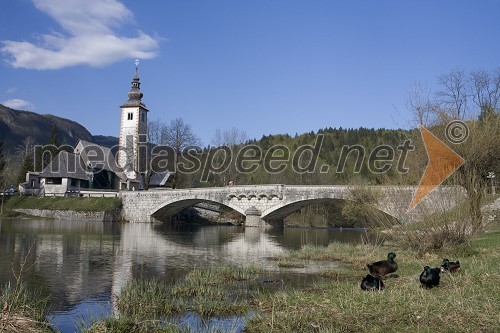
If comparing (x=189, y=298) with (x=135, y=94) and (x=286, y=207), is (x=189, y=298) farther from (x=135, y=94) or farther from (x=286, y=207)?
(x=135, y=94)

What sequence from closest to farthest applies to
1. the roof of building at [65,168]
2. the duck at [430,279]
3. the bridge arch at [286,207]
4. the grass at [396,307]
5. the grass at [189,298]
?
1. the grass at [396,307]
2. the grass at [189,298]
3. the duck at [430,279]
4. the bridge arch at [286,207]
5. the roof of building at [65,168]

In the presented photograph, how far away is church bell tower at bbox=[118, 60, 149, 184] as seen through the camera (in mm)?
69375

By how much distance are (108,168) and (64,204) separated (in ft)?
44.8

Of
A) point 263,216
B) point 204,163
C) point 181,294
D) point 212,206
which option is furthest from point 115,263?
point 204,163

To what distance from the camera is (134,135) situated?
71.6 meters

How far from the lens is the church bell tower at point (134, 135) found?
6938 centimetres

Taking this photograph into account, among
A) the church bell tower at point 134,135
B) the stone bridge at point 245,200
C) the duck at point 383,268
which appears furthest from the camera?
the church bell tower at point 134,135

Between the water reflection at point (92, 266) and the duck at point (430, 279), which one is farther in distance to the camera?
the water reflection at point (92, 266)

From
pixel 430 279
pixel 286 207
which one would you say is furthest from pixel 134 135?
pixel 430 279

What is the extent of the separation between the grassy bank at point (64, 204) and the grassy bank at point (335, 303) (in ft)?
142

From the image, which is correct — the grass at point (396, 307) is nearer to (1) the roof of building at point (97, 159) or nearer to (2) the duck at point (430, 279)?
(2) the duck at point (430, 279)

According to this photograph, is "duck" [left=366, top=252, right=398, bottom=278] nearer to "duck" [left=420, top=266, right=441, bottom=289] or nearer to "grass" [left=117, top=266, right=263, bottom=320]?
"duck" [left=420, top=266, right=441, bottom=289]

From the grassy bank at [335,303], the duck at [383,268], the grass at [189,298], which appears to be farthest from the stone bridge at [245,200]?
the grass at [189,298]

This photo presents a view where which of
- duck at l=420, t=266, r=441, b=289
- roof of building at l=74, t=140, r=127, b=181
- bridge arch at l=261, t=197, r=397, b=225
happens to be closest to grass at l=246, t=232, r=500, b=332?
duck at l=420, t=266, r=441, b=289
